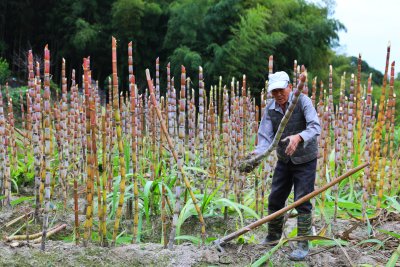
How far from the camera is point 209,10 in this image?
9391 millimetres

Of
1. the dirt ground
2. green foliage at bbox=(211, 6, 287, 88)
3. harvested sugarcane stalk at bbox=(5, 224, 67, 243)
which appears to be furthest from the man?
green foliage at bbox=(211, 6, 287, 88)

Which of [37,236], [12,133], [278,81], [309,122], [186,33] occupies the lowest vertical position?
[37,236]

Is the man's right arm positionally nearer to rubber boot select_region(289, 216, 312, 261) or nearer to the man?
the man

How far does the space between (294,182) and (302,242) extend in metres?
0.28

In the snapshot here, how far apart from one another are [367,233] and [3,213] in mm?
2087

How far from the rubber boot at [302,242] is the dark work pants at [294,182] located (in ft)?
0.10

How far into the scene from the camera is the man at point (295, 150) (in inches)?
72.7

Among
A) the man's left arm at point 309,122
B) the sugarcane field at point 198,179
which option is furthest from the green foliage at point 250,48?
the man's left arm at point 309,122

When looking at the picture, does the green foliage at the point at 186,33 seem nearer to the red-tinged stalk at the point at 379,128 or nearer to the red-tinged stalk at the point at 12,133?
the red-tinged stalk at the point at 12,133

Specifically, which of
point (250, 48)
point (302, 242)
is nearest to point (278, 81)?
point (302, 242)

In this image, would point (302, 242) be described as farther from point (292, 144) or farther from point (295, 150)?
point (292, 144)

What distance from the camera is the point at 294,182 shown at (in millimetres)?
2012

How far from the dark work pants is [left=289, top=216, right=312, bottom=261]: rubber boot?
30 millimetres

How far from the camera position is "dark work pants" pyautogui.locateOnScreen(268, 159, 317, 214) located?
6.35ft
